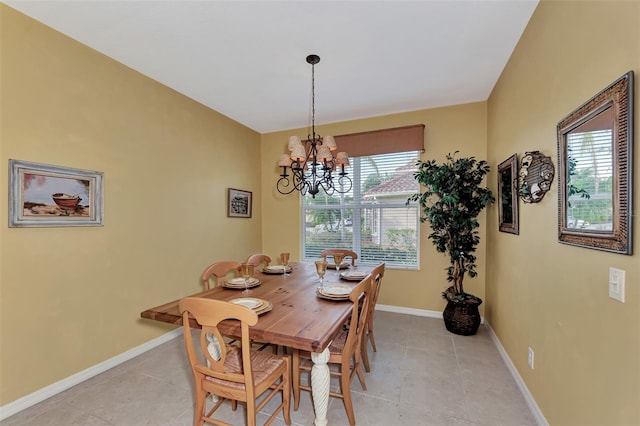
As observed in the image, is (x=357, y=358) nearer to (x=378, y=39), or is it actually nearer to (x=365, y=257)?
(x=365, y=257)

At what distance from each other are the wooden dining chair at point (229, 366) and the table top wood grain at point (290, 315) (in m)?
0.09

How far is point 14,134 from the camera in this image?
1.94m

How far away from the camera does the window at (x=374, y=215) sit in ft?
12.6

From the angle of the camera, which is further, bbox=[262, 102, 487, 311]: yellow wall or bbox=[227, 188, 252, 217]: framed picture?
bbox=[227, 188, 252, 217]: framed picture

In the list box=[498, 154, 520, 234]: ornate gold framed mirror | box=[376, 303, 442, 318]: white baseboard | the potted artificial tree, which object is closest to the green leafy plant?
the potted artificial tree

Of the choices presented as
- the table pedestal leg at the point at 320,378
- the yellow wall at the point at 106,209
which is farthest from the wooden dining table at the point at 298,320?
the yellow wall at the point at 106,209

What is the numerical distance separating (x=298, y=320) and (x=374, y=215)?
272cm

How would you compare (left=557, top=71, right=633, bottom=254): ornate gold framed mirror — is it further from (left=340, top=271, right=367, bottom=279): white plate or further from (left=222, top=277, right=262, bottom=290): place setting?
(left=222, top=277, right=262, bottom=290): place setting

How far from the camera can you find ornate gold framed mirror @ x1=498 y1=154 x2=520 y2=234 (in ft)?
7.70

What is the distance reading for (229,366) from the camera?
5.54ft

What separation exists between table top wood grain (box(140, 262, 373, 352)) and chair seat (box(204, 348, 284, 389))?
0.30 m

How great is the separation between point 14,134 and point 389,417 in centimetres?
324

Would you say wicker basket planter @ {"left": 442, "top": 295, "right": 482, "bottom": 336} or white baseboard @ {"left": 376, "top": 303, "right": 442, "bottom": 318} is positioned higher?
wicker basket planter @ {"left": 442, "top": 295, "right": 482, "bottom": 336}

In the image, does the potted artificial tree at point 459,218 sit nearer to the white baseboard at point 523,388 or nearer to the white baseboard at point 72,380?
the white baseboard at point 523,388
